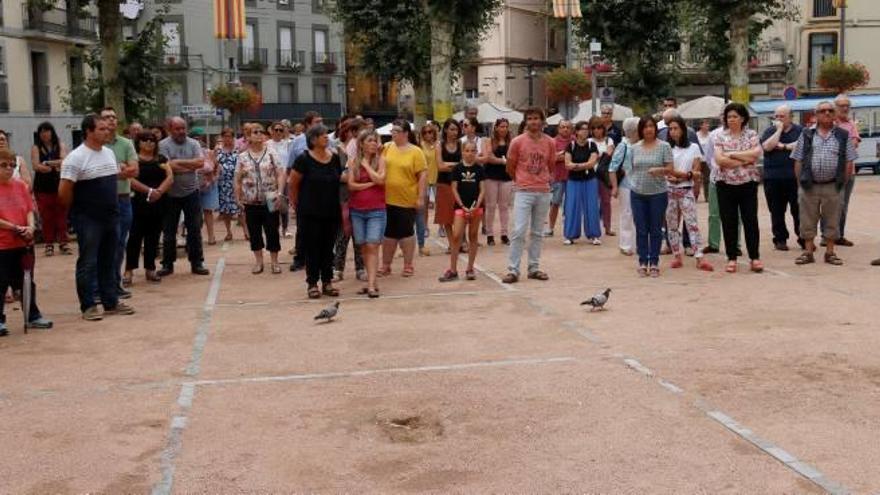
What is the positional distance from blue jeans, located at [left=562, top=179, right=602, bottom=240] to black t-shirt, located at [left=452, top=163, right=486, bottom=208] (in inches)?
96.0

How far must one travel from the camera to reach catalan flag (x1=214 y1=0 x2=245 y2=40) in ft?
95.2

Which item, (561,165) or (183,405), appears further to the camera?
(561,165)

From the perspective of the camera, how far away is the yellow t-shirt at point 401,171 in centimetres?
1071

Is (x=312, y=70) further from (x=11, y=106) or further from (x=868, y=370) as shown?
(x=868, y=370)

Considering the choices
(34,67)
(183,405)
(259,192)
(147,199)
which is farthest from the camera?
(34,67)

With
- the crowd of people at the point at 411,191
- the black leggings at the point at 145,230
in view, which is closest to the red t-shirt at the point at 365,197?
the crowd of people at the point at 411,191

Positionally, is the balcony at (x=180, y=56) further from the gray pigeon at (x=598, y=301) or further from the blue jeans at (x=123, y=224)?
the gray pigeon at (x=598, y=301)

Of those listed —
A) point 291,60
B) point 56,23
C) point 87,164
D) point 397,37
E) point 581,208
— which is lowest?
point 581,208

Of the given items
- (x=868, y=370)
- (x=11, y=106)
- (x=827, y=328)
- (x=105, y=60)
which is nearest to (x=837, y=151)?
(x=827, y=328)

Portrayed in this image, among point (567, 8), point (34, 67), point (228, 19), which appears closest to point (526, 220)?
point (567, 8)

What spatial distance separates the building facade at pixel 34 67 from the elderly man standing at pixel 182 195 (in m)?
26.3

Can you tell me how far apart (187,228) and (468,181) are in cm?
327

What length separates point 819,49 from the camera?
4666 centimetres

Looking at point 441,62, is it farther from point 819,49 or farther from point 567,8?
point 819,49
